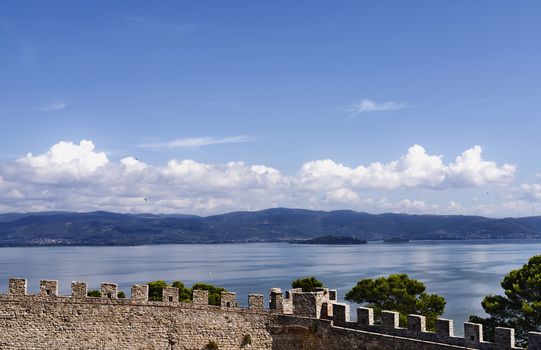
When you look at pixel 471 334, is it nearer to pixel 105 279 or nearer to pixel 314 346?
pixel 314 346

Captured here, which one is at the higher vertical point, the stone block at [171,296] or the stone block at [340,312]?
the stone block at [171,296]

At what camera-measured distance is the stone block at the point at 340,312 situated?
21453mm

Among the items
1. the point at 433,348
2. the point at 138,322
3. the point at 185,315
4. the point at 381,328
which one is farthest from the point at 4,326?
the point at 433,348

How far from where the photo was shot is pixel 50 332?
22.8 m

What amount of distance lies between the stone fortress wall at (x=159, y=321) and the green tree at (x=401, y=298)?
1446cm

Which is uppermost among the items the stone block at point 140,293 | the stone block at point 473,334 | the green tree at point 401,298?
the stone block at point 140,293

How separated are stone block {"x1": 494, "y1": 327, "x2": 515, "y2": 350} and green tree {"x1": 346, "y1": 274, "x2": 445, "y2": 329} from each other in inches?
728

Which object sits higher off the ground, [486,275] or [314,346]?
[314,346]

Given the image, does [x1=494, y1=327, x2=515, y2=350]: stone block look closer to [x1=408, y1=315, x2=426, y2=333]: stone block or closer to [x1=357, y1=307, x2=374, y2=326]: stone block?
[x1=408, y1=315, x2=426, y2=333]: stone block

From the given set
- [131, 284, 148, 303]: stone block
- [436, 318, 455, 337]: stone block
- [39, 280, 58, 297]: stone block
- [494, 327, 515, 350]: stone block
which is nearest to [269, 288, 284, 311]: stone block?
[131, 284, 148, 303]: stone block

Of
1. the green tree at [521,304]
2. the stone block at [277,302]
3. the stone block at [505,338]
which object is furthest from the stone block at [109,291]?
the green tree at [521,304]

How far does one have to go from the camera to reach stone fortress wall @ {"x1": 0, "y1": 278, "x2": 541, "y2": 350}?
872 inches

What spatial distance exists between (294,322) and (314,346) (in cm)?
114

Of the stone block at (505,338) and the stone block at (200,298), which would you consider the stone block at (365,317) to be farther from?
the stone block at (200,298)
